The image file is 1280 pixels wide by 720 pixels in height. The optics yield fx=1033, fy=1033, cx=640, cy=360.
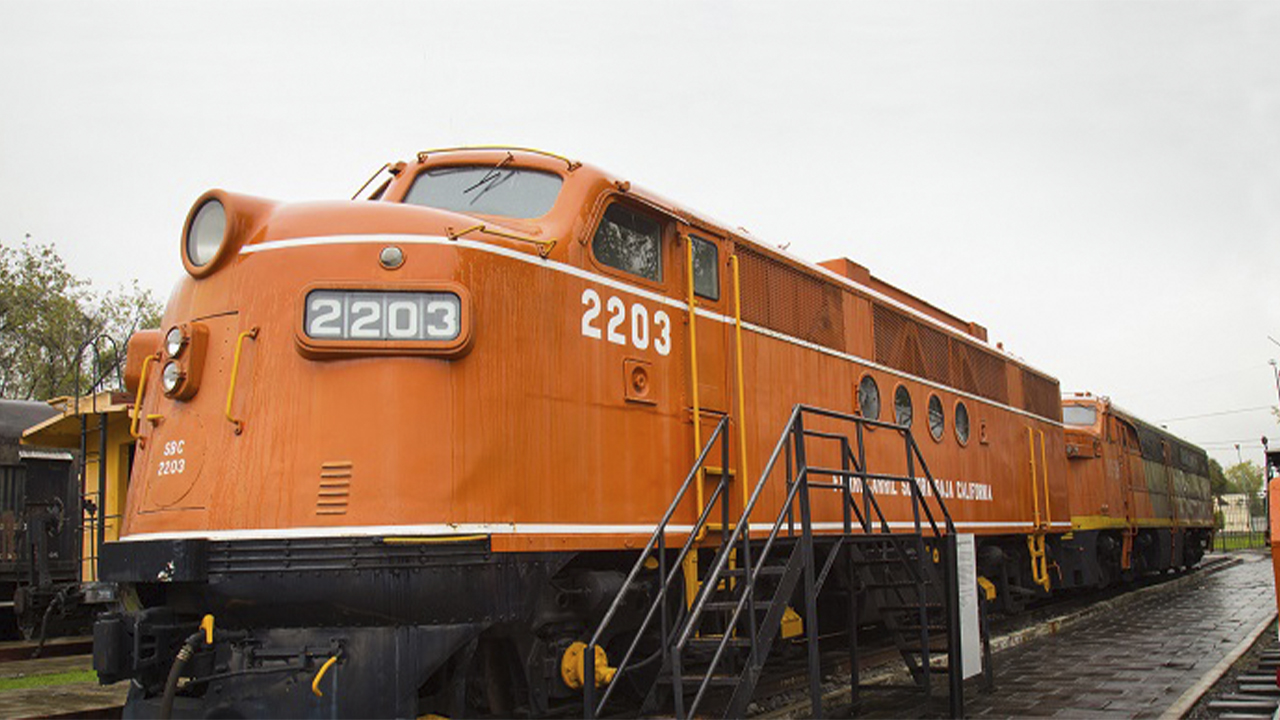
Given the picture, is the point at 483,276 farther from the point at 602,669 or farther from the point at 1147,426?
the point at 1147,426

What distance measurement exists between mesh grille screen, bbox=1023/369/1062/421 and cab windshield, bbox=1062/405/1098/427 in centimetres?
345

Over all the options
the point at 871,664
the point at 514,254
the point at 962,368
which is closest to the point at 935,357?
the point at 962,368

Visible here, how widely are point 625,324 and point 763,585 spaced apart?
2589 mm

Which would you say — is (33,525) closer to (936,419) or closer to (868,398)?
(868,398)

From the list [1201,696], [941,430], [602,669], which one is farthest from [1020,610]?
[602,669]

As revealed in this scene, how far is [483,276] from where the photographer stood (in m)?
6.17

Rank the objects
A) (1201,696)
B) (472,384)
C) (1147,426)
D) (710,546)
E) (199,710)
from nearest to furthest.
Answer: (199,710)
(472,384)
(710,546)
(1201,696)
(1147,426)

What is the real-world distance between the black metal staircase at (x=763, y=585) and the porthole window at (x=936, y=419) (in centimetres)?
205

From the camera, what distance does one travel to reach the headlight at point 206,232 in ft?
20.9

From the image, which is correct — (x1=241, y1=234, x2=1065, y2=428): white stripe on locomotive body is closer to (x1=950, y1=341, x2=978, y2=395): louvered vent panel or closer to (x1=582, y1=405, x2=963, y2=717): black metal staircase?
(x1=582, y1=405, x2=963, y2=717): black metal staircase

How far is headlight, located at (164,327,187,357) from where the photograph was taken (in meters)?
6.25

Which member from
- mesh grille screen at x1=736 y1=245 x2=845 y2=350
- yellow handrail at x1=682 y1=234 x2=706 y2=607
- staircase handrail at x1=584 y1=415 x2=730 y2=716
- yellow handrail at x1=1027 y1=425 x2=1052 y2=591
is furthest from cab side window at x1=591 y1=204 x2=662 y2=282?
yellow handrail at x1=1027 y1=425 x2=1052 y2=591

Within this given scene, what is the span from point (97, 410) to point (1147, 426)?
22.5 metres

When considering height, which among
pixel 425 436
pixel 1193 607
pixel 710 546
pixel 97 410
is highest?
pixel 97 410
